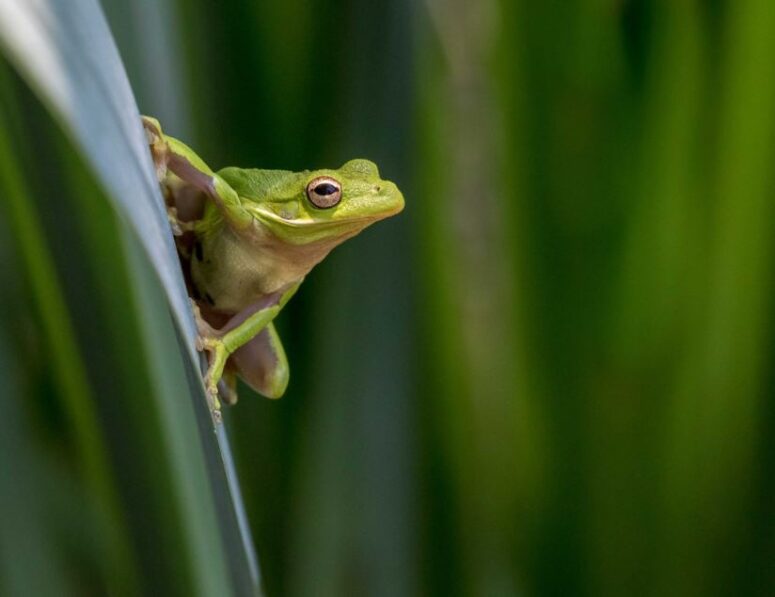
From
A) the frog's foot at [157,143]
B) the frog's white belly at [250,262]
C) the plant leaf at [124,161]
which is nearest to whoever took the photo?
the plant leaf at [124,161]

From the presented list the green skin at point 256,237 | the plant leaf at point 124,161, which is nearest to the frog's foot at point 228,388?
the green skin at point 256,237

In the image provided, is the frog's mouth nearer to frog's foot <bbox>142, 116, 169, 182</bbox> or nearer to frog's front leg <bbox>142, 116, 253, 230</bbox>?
frog's front leg <bbox>142, 116, 253, 230</bbox>

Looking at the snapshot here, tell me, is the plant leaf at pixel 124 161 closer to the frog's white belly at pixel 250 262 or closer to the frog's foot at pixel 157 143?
the frog's foot at pixel 157 143

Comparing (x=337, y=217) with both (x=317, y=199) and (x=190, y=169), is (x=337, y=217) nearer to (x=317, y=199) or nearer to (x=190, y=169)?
(x=317, y=199)

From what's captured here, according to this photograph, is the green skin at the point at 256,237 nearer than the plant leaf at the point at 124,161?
No

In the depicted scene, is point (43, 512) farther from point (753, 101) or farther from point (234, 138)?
point (753, 101)

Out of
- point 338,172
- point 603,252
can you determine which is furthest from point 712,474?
point 338,172
